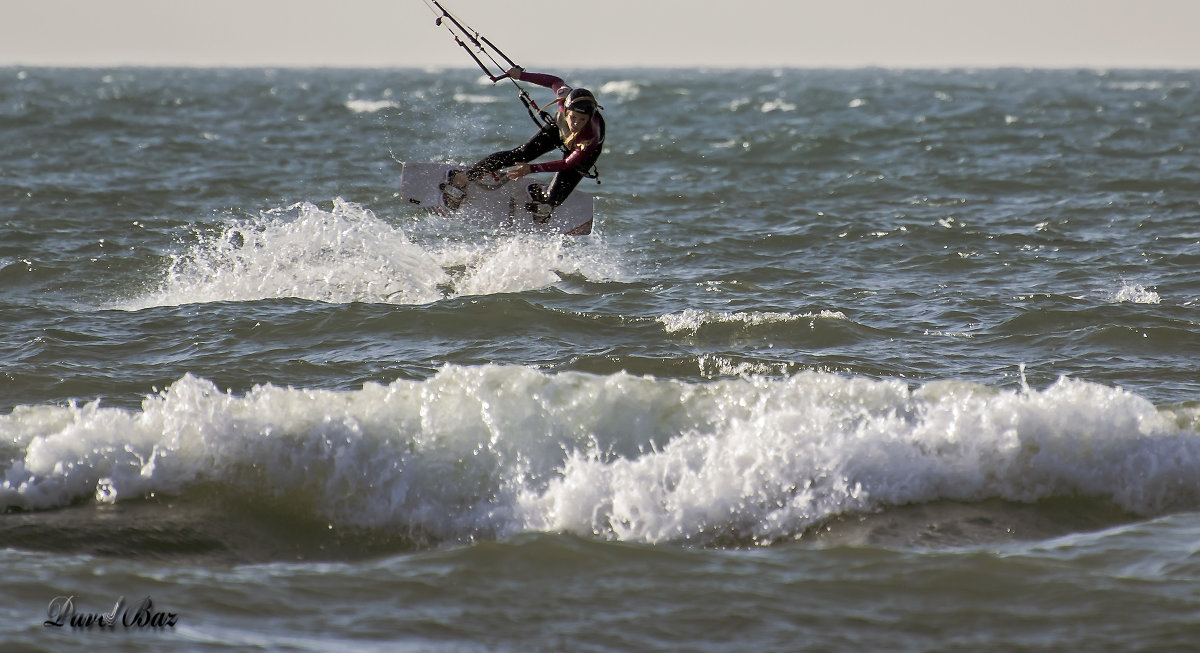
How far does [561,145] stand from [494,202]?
123 centimetres

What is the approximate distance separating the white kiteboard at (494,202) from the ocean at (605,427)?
0.29 metres

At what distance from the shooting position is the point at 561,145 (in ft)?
41.4

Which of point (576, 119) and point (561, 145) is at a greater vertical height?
point (576, 119)

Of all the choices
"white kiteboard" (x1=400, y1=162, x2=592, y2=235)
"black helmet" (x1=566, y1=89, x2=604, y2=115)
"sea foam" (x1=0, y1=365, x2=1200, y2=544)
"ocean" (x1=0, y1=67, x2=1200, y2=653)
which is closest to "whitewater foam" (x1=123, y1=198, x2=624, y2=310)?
"ocean" (x1=0, y1=67, x2=1200, y2=653)

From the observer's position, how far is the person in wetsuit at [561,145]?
38.6 feet

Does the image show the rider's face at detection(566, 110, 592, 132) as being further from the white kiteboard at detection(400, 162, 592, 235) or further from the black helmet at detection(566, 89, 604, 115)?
the white kiteboard at detection(400, 162, 592, 235)

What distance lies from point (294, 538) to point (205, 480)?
87 centimetres

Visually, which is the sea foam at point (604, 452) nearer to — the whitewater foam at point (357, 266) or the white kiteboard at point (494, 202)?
the whitewater foam at point (357, 266)

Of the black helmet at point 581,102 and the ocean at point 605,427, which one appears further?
the black helmet at point 581,102

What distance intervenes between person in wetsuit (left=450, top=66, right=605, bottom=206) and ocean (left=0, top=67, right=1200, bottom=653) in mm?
1035

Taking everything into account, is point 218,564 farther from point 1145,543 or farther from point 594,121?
point 594,121

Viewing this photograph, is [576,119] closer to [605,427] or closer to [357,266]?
[357,266]

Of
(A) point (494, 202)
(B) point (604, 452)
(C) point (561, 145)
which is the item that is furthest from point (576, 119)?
(B) point (604, 452)

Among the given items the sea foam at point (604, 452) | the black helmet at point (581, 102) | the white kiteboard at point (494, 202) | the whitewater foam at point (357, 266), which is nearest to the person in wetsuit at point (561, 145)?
the black helmet at point (581, 102)
